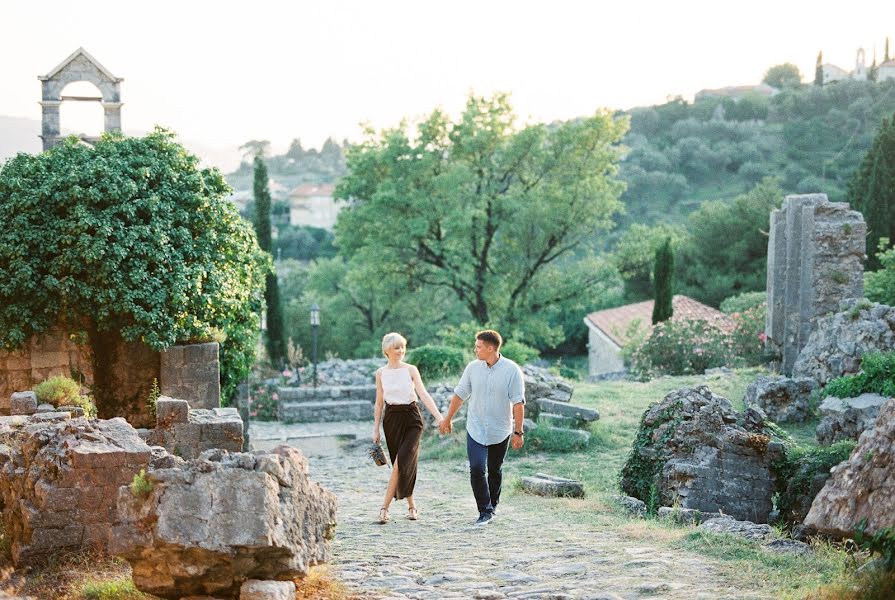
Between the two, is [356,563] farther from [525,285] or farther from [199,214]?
[525,285]

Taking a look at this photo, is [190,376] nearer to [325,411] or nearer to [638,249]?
[325,411]

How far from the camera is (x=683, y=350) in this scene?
847 inches

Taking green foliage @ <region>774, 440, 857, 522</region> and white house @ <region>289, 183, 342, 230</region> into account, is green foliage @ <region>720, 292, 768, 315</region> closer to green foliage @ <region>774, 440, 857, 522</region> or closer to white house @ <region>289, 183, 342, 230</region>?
green foliage @ <region>774, 440, 857, 522</region>

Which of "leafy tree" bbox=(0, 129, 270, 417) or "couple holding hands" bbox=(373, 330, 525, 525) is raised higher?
"leafy tree" bbox=(0, 129, 270, 417)

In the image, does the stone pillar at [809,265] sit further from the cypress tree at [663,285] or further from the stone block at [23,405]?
the stone block at [23,405]

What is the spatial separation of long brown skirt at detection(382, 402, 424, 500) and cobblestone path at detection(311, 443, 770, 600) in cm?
39

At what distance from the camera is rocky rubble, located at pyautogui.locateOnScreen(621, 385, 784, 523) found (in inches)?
381

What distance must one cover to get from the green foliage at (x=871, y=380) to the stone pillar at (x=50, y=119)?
13413mm

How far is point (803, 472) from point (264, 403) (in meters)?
13.9

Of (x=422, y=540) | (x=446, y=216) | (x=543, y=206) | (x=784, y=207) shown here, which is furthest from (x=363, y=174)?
(x=422, y=540)

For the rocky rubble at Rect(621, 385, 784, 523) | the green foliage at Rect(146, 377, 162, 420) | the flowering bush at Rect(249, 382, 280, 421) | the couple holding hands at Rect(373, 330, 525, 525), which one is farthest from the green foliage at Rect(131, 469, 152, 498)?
the flowering bush at Rect(249, 382, 280, 421)

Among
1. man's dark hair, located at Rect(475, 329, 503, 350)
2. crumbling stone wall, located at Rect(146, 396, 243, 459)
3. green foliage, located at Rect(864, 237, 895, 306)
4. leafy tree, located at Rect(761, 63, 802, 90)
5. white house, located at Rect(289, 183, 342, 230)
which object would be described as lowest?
crumbling stone wall, located at Rect(146, 396, 243, 459)

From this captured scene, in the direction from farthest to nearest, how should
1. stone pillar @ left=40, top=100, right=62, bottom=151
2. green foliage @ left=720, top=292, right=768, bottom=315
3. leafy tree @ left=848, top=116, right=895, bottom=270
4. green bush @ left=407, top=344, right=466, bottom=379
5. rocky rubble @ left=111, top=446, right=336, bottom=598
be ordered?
leafy tree @ left=848, top=116, right=895, bottom=270
green foliage @ left=720, top=292, right=768, bottom=315
green bush @ left=407, top=344, right=466, bottom=379
stone pillar @ left=40, top=100, right=62, bottom=151
rocky rubble @ left=111, top=446, right=336, bottom=598

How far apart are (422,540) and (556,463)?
6.17 metres
